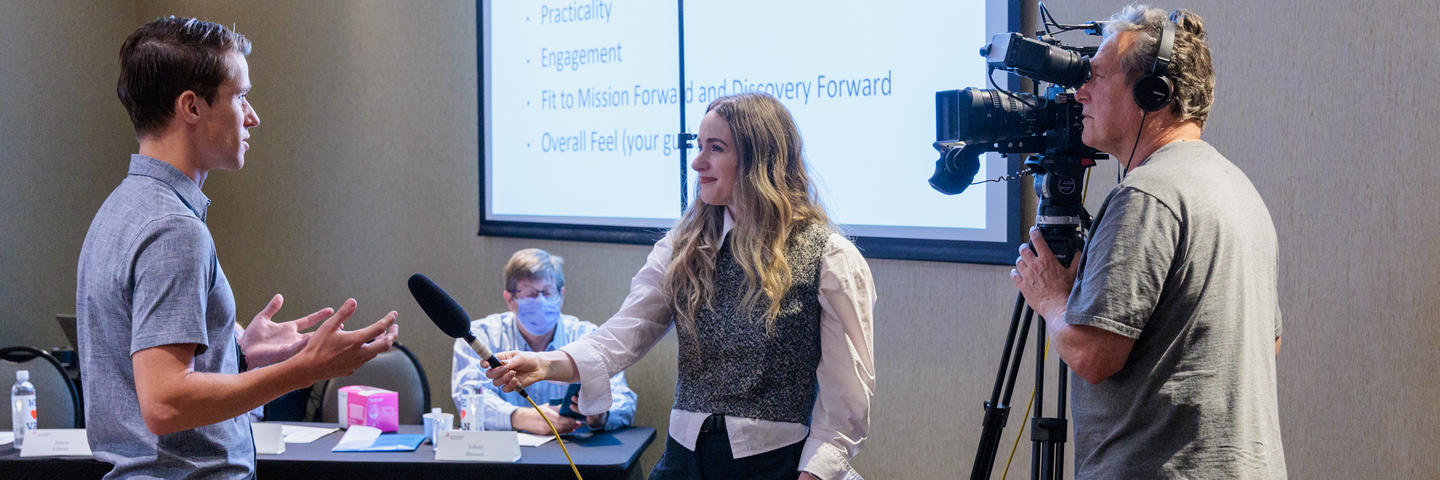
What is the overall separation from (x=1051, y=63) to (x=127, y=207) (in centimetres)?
134

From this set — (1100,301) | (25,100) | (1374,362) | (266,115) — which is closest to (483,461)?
(1100,301)

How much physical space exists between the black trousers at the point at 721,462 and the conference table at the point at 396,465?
0.78 metres

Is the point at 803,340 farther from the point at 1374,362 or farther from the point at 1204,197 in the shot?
the point at 1374,362

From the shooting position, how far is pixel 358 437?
297 centimetres

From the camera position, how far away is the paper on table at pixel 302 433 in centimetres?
299

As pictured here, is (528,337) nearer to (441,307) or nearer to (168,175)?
(441,307)

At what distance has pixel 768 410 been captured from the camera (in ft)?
6.12

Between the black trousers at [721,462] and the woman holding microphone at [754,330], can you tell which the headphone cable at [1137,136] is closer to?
the woman holding microphone at [754,330]

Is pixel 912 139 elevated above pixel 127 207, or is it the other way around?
pixel 912 139

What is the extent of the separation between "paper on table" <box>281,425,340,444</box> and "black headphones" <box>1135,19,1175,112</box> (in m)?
2.50

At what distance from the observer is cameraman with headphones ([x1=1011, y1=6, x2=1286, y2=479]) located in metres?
1.35

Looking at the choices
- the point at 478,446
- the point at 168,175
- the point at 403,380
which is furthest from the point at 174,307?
the point at 403,380

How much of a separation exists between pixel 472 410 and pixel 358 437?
0.34 meters

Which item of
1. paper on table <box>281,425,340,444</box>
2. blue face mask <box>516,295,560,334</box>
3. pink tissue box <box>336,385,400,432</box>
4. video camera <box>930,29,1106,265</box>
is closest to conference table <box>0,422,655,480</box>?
paper on table <box>281,425,340,444</box>
